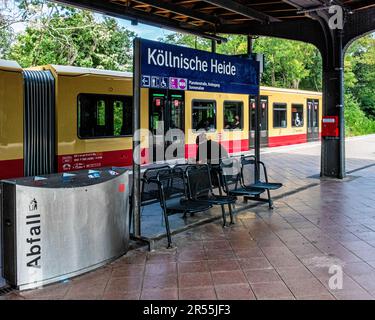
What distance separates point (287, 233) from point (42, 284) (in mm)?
3207

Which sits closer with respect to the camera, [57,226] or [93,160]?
[57,226]

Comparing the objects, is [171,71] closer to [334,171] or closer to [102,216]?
[102,216]

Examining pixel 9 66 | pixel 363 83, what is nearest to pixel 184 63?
pixel 9 66

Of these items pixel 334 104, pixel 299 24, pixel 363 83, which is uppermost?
pixel 363 83

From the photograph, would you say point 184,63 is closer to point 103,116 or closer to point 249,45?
point 249,45

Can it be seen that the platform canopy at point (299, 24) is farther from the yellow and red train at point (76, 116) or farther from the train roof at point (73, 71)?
the yellow and red train at point (76, 116)

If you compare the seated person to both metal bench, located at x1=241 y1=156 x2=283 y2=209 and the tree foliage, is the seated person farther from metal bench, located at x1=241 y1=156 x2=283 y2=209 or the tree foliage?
the tree foliage

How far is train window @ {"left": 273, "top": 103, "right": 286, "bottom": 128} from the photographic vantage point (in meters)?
19.2

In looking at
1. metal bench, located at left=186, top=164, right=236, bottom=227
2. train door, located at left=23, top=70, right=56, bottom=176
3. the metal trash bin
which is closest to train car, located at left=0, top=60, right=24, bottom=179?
train door, located at left=23, top=70, right=56, bottom=176

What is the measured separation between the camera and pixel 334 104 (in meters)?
11.1

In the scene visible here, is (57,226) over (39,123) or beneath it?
beneath

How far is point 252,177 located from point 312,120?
15.5 metres

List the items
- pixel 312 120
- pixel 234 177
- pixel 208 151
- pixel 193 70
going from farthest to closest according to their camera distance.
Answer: pixel 312 120
pixel 208 151
pixel 234 177
pixel 193 70

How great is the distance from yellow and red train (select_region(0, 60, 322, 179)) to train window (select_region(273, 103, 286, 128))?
17.3 feet
